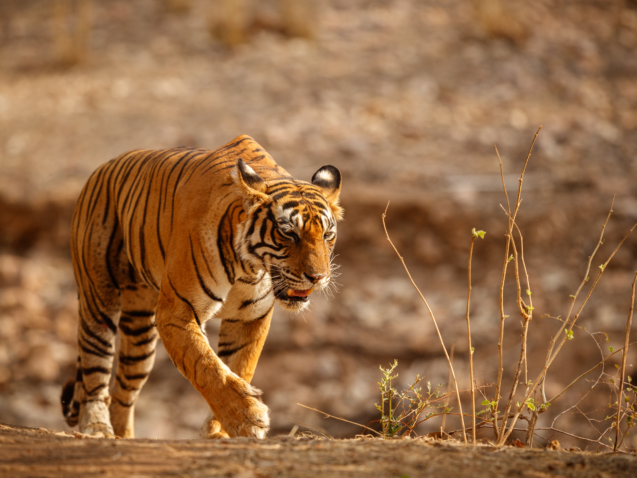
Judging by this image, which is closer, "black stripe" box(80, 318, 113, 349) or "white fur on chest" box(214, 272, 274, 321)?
"white fur on chest" box(214, 272, 274, 321)

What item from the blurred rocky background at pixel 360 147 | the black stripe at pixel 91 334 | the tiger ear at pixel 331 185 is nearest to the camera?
the tiger ear at pixel 331 185

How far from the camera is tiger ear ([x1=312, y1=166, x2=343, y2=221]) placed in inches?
139

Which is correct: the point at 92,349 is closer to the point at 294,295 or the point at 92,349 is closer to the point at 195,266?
the point at 195,266

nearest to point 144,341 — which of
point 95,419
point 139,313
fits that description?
point 139,313

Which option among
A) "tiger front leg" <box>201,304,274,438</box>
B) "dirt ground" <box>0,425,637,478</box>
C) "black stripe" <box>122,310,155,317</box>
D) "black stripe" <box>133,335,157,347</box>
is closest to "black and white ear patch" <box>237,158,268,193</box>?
"tiger front leg" <box>201,304,274,438</box>

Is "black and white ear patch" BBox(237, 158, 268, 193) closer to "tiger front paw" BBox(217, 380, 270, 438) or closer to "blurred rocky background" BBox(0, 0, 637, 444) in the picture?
"tiger front paw" BBox(217, 380, 270, 438)

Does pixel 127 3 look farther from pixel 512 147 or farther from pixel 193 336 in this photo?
pixel 193 336

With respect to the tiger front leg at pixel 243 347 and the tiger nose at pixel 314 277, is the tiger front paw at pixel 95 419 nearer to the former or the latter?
the tiger front leg at pixel 243 347

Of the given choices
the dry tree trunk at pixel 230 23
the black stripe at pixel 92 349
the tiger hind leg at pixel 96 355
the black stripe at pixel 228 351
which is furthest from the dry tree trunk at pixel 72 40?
the black stripe at pixel 228 351

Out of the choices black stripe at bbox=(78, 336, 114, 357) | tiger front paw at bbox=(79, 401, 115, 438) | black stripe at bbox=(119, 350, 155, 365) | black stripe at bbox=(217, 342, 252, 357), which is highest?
Answer: black stripe at bbox=(217, 342, 252, 357)

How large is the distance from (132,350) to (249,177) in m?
1.88

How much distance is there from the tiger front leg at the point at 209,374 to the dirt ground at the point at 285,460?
0.17 metres

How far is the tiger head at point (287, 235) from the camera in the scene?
3178mm

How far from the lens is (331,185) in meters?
3.61
